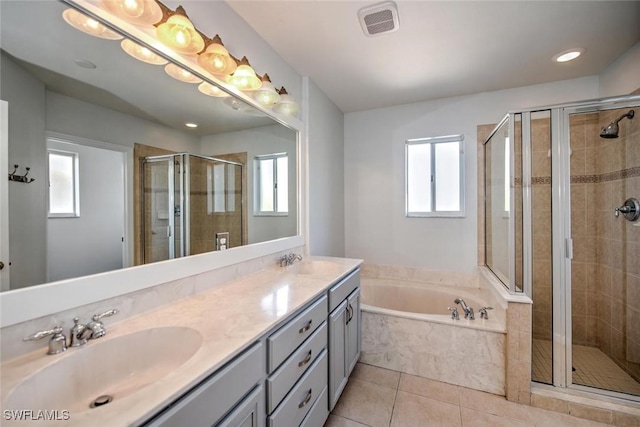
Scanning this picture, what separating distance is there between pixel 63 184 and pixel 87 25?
1.93 feet

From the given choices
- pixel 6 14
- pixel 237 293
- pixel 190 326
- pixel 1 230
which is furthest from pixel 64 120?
pixel 237 293

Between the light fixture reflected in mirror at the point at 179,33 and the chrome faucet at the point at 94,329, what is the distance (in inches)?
45.9

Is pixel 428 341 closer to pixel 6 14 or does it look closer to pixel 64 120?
pixel 64 120

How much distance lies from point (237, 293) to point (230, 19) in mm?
1623

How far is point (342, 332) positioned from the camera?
1.75 m

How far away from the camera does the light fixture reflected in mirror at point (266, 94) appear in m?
1.81

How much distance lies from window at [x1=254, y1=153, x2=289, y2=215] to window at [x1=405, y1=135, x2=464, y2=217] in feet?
5.29

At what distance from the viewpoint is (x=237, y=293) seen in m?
1.38

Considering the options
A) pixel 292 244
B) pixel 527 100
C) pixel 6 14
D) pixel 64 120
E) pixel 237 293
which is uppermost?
pixel 527 100

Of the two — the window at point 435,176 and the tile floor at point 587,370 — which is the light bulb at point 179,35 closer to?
the window at point 435,176

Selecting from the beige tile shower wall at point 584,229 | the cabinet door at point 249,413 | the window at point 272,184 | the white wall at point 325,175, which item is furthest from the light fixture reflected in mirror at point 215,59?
the beige tile shower wall at point 584,229

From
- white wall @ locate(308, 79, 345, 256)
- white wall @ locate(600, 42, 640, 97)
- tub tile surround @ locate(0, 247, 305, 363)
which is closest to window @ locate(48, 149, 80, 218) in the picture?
tub tile surround @ locate(0, 247, 305, 363)

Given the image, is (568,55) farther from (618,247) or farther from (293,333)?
(293,333)

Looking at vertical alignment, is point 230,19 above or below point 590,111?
above
